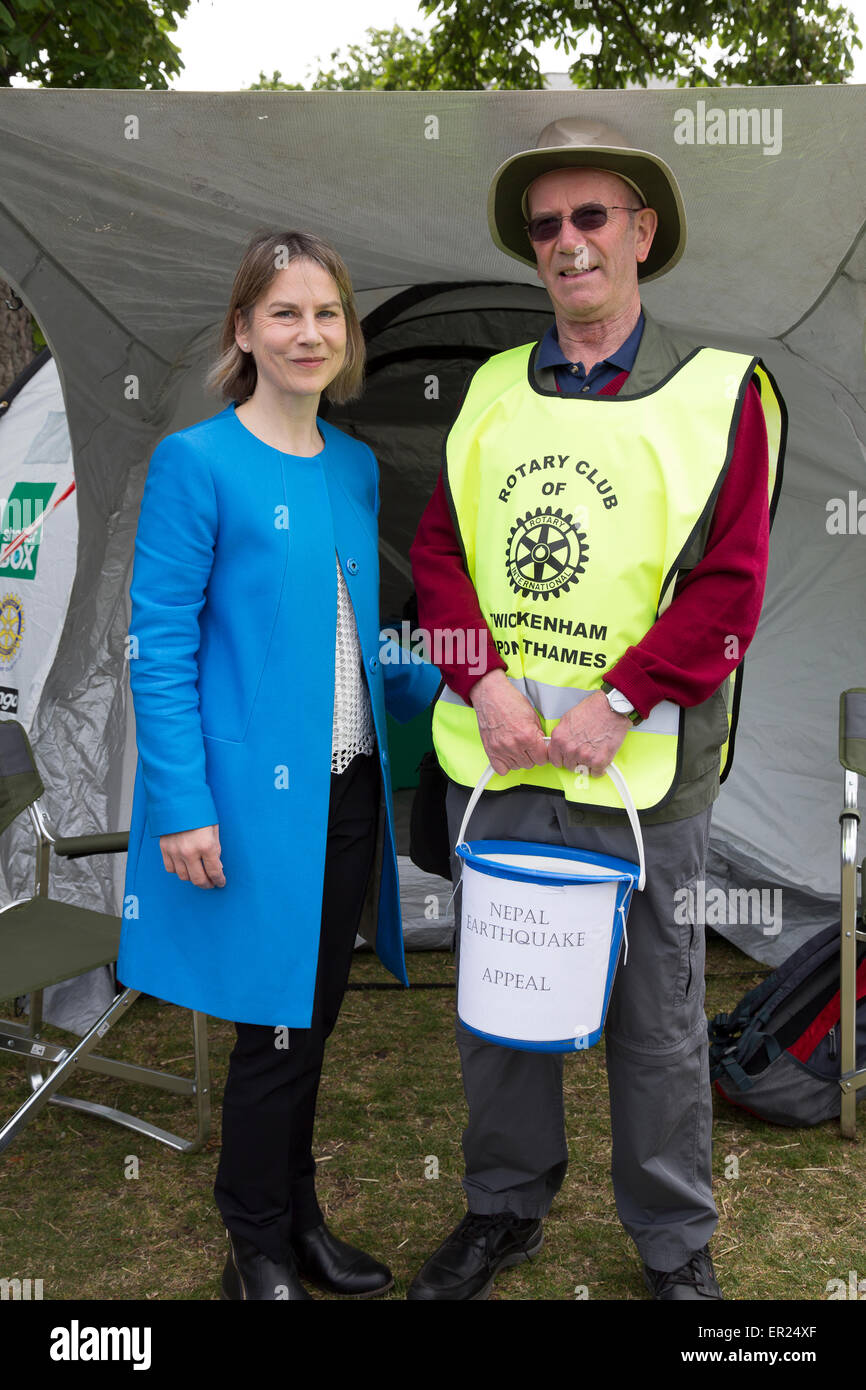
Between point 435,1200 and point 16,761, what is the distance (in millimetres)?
1417

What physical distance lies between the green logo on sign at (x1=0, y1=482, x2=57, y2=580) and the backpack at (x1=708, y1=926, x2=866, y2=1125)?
252cm

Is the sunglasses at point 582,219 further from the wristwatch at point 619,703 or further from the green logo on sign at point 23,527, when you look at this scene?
the green logo on sign at point 23,527

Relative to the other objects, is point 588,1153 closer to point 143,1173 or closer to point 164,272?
point 143,1173

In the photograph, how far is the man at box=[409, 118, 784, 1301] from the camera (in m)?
1.88

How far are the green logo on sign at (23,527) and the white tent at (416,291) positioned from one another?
3.1 inches

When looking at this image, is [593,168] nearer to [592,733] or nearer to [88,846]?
[592,733]

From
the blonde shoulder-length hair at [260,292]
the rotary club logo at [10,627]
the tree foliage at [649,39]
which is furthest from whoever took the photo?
the tree foliage at [649,39]

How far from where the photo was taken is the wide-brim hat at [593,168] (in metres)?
1.98

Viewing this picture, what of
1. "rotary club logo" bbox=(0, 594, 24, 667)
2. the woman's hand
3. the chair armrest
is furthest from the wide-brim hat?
"rotary club logo" bbox=(0, 594, 24, 667)

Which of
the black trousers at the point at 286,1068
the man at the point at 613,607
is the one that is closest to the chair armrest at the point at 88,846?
the black trousers at the point at 286,1068

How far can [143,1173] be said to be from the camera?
270cm

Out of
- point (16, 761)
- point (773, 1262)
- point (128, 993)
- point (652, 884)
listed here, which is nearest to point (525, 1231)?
point (773, 1262)

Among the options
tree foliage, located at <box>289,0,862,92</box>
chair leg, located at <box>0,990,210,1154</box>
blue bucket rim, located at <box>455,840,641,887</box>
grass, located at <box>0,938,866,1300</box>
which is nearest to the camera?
blue bucket rim, located at <box>455,840,641,887</box>

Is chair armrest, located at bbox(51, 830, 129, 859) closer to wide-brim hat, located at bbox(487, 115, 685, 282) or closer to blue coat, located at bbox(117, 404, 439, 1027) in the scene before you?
blue coat, located at bbox(117, 404, 439, 1027)
